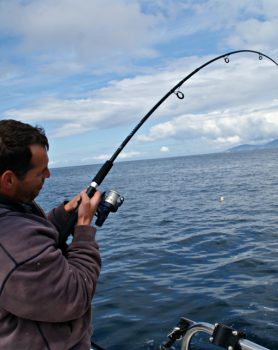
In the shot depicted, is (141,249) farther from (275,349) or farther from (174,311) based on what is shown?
(275,349)

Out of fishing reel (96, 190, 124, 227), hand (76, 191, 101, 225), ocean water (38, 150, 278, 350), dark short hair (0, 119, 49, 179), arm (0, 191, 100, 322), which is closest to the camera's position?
arm (0, 191, 100, 322)

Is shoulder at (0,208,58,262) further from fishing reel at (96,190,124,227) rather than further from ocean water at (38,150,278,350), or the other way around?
ocean water at (38,150,278,350)

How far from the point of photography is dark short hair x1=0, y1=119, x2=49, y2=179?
2018mm

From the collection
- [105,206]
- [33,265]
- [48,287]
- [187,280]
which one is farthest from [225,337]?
[187,280]

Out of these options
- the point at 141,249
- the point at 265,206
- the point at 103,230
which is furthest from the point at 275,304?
the point at 265,206

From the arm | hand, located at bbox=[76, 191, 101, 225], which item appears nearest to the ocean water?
hand, located at bbox=[76, 191, 101, 225]

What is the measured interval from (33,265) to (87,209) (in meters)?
0.59

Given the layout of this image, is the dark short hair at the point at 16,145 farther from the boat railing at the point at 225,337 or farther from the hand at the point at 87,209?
the boat railing at the point at 225,337

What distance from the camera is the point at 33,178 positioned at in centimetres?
215

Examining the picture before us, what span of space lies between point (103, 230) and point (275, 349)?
40.4ft

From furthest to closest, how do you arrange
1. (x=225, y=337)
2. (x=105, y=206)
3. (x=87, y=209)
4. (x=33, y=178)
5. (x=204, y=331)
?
(x=204, y=331) < (x=225, y=337) < (x=105, y=206) < (x=87, y=209) < (x=33, y=178)

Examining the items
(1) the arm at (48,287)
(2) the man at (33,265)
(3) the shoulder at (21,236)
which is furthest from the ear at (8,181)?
(1) the arm at (48,287)

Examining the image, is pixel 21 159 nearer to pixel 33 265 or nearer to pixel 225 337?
pixel 33 265

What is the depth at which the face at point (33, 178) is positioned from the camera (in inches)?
83.4
